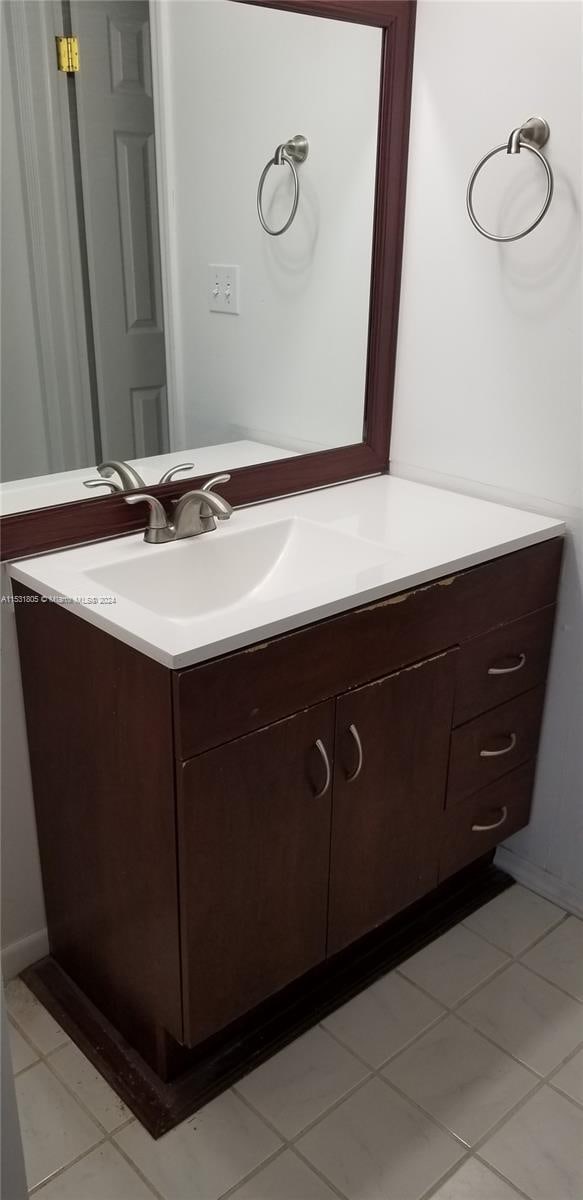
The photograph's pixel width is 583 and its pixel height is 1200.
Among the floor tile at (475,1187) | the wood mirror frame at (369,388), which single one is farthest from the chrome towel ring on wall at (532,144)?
the floor tile at (475,1187)

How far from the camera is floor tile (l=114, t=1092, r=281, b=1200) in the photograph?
143 cm

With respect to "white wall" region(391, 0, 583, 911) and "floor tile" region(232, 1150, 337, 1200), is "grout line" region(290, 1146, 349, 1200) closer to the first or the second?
"floor tile" region(232, 1150, 337, 1200)

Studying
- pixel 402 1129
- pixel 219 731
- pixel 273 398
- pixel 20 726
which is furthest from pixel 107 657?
pixel 402 1129

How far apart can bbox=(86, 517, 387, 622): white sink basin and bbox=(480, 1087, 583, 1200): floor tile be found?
0.94m

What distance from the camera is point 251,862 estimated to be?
1441mm

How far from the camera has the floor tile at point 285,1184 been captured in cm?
142

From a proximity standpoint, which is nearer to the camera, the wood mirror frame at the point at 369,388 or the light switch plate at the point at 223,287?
the wood mirror frame at the point at 369,388

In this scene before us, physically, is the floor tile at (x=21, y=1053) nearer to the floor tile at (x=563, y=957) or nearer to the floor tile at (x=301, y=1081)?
the floor tile at (x=301, y=1081)

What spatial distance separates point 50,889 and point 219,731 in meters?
0.68

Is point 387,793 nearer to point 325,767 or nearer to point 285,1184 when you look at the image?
point 325,767

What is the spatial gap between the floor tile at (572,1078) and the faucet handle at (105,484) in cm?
128

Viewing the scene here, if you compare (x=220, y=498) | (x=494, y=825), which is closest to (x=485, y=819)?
(x=494, y=825)

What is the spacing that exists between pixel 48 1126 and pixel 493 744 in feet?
3.40

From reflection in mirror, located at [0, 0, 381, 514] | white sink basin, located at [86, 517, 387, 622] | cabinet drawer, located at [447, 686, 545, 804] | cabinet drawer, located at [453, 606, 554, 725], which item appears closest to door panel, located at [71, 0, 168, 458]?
reflection in mirror, located at [0, 0, 381, 514]
